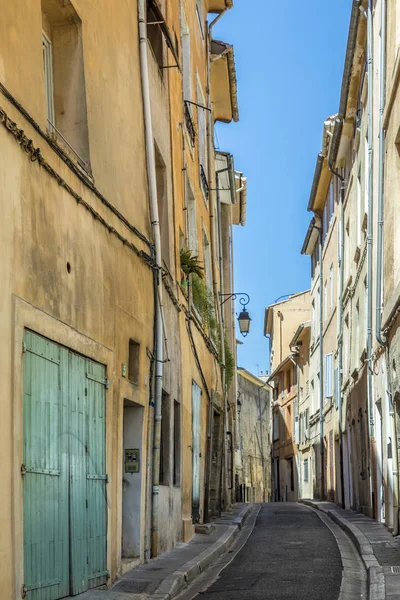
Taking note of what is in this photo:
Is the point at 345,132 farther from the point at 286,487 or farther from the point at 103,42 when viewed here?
the point at 286,487

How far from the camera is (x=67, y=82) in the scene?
9.38 m

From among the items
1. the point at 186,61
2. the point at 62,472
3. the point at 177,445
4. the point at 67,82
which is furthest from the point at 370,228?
the point at 62,472

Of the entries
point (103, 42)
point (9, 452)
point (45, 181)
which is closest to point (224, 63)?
point (103, 42)

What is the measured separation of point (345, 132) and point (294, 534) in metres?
10.3

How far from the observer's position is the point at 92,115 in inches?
378

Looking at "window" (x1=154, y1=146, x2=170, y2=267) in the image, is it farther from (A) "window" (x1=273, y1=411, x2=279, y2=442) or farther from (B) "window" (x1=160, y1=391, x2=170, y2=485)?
(A) "window" (x1=273, y1=411, x2=279, y2=442)

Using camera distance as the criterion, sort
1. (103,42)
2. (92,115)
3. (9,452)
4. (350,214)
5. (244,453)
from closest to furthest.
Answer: (9,452) → (92,115) → (103,42) → (350,214) → (244,453)

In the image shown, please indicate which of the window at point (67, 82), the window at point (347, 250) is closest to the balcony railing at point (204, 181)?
the window at point (347, 250)

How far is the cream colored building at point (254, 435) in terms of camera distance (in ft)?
150

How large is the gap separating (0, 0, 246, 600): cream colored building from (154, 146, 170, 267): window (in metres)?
0.02

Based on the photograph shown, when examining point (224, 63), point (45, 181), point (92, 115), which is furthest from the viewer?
point (224, 63)

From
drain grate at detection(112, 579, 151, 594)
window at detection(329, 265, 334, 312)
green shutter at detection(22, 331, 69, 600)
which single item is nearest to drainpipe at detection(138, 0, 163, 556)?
drain grate at detection(112, 579, 151, 594)

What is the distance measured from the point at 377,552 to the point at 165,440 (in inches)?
126

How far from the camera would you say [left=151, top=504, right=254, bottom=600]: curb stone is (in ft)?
30.4
